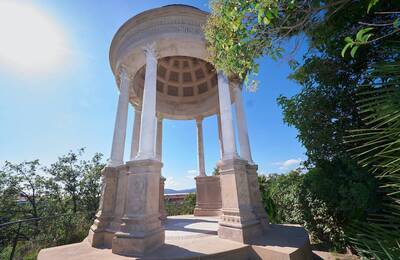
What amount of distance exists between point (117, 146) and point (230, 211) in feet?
17.0

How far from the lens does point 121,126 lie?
27.5 feet

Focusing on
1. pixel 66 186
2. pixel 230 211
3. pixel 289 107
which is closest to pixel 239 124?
pixel 289 107

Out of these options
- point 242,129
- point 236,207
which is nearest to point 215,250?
point 236,207

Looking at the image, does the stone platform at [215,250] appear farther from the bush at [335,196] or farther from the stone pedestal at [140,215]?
the bush at [335,196]

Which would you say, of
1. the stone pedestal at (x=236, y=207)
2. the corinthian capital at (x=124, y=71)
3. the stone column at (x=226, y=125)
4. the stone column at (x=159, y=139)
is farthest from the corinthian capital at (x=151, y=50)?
the stone column at (x=159, y=139)

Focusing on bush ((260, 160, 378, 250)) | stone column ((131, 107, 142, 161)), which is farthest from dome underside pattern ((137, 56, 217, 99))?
bush ((260, 160, 378, 250))

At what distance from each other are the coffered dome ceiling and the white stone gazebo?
7.56 feet

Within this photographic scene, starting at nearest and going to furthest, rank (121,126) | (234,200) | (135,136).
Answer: (234,200), (121,126), (135,136)

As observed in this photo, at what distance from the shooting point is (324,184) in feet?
17.8

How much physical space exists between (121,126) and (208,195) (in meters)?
6.92

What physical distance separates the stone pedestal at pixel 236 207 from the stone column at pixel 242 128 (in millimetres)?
1275

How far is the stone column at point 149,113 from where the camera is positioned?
6.50 m

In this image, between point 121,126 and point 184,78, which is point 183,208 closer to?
point 184,78

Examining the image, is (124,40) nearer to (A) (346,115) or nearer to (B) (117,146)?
(B) (117,146)
